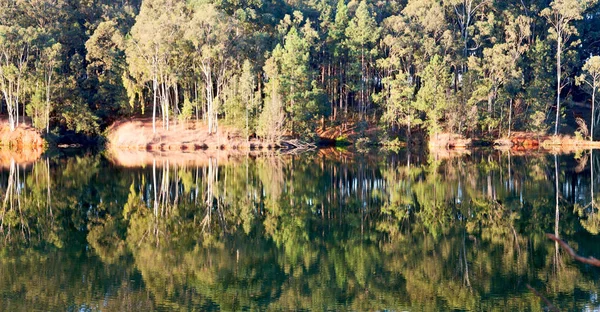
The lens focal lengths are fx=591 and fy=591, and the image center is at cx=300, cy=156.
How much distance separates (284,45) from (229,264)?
162 ft

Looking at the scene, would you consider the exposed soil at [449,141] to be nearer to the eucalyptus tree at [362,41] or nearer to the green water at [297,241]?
the eucalyptus tree at [362,41]

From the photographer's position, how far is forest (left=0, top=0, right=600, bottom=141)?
2192 inches

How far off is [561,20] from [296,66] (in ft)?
91.2

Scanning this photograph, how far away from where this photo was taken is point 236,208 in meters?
22.4

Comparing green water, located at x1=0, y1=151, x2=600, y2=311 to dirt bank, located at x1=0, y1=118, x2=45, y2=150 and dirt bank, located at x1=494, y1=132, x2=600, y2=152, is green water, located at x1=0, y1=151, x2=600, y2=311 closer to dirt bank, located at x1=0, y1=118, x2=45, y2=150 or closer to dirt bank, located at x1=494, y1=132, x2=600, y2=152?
dirt bank, located at x1=494, y1=132, x2=600, y2=152

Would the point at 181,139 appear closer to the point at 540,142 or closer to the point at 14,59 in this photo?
the point at 14,59

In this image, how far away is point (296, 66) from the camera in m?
56.8

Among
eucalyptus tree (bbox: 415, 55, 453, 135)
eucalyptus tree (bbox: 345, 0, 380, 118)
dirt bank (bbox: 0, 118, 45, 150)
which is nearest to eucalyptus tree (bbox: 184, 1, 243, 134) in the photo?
eucalyptus tree (bbox: 345, 0, 380, 118)

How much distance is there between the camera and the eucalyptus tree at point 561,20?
58.7 metres

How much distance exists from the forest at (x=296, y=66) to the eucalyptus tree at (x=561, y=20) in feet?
0.62

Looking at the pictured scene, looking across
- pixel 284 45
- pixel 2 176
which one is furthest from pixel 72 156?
pixel 284 45

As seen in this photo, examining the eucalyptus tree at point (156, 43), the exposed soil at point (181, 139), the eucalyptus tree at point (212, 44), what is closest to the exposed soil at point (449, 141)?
the exposed soil at point (181, 139)

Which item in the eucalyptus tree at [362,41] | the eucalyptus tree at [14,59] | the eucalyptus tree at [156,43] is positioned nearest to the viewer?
the eucalyptus tree at [156,43]

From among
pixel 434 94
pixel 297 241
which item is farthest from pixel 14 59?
pixel 297 241
